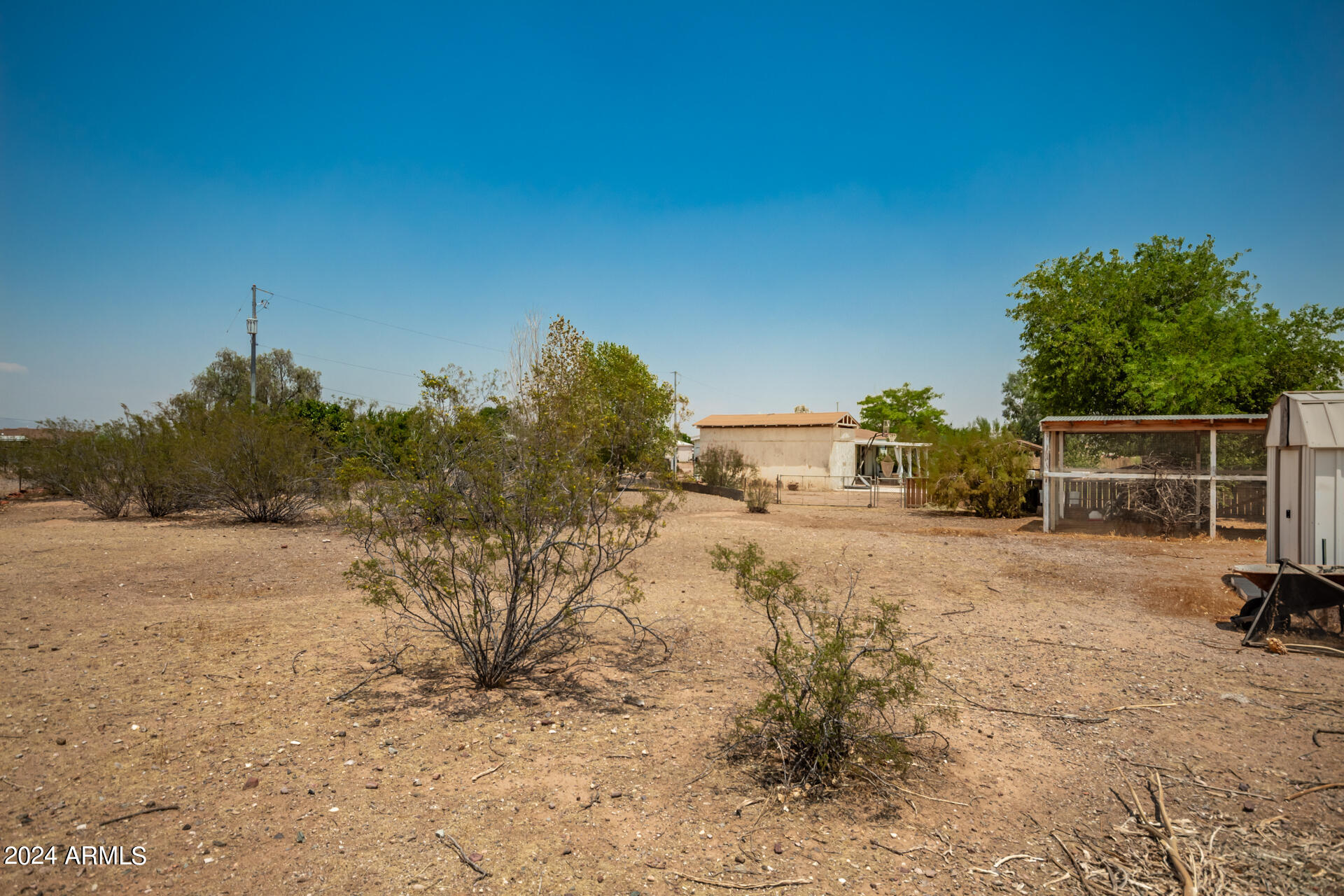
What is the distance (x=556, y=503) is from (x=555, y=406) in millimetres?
1645

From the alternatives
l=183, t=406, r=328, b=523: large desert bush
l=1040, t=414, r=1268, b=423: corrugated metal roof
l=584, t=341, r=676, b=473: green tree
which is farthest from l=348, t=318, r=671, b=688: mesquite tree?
l=1040, t=414, r=1268, b=423: corrugated metal roof

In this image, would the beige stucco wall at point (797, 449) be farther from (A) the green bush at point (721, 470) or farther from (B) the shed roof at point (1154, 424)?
(B) the shed roof at point (1154, 424)

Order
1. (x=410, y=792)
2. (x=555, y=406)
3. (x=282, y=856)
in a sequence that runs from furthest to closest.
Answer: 1. (x=555, y=406)
2. (x=410, y=792)
3. (x=282, y=856)

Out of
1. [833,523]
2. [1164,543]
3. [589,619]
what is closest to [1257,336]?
[1164,543]

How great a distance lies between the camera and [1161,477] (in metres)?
15.1

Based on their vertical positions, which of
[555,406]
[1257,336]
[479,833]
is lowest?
[479,833]

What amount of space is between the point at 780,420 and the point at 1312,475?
32.4m

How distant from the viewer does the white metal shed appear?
7.82 m

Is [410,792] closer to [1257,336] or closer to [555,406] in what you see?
[555,406]

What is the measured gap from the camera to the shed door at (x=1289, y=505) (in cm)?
825

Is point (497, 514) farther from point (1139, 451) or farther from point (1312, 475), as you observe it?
point (1139, 451)

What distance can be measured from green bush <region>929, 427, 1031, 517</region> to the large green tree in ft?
17.0

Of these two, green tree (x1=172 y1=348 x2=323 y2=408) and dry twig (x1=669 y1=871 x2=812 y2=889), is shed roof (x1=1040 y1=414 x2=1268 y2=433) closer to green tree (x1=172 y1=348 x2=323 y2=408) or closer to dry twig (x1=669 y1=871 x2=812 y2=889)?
dry twig (x1=669 y1=871 x2=812 y2=889)

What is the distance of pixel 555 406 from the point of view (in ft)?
21.2
